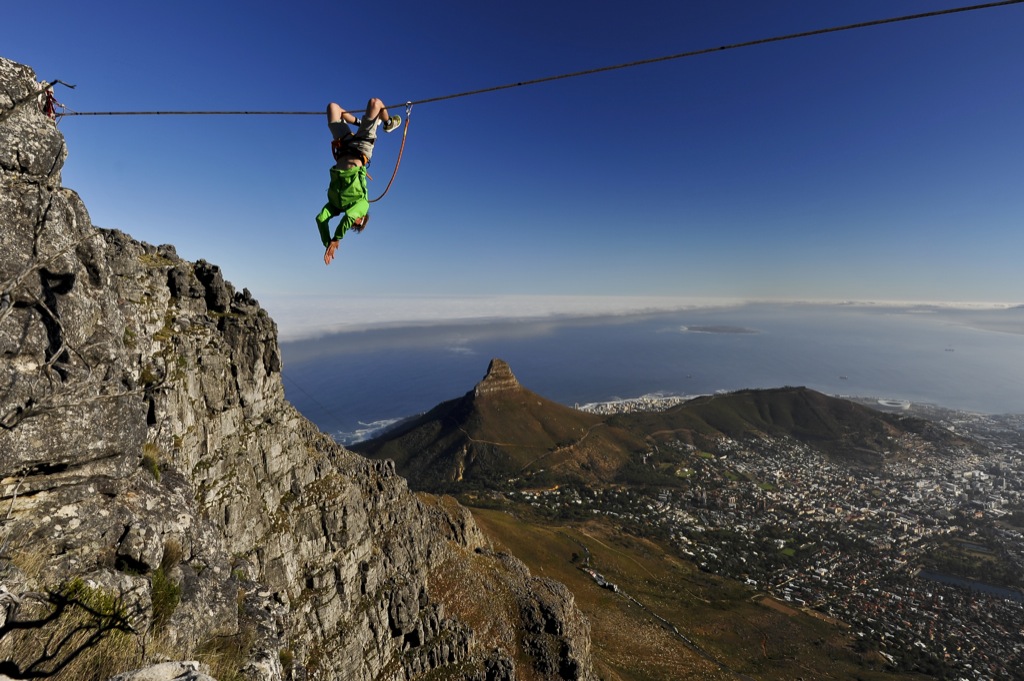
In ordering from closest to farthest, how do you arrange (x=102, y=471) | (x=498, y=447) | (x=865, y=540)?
(x=102, y=471) → (x=865, y=540) → (x=498, y=447)

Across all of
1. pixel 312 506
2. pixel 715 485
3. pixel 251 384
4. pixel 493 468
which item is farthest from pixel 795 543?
pixel 251 384

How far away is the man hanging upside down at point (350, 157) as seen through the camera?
10734 mm

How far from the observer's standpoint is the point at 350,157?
11000 mm

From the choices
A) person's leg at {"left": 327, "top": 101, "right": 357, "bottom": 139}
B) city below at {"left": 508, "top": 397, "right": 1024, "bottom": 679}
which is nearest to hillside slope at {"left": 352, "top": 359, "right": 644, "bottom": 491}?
city below at {"left": 508, "top": 397, "right": 1024, "bottom": 679}

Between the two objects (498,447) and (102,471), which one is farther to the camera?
(498,447)

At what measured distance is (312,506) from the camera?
39.4 metres

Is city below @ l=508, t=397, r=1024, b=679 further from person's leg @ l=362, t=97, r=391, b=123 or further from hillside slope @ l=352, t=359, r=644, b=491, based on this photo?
person's leg @ l=362, t=97, r=391, b=123

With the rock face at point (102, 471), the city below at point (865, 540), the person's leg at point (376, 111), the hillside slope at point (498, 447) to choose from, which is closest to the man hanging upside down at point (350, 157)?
the person's leg at point (376, 111)

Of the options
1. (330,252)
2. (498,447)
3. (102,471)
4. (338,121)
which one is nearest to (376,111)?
(338,121)

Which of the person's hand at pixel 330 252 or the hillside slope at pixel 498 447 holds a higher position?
the person's hand at pixel 330 252

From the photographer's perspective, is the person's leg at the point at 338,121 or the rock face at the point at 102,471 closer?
the rock face at the point at 102,471

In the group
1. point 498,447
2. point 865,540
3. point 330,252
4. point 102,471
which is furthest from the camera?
point 498,447

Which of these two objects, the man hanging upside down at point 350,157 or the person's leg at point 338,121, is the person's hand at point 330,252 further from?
the person's leg at point 338,121

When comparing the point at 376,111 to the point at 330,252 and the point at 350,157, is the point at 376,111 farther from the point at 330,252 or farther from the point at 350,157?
the point at 330,252
